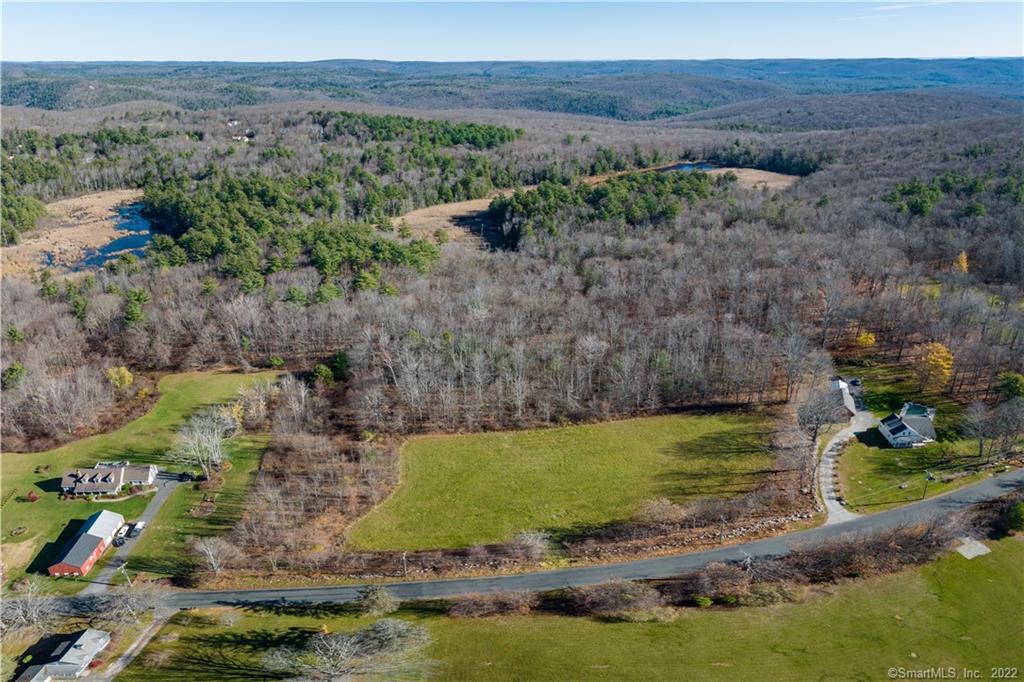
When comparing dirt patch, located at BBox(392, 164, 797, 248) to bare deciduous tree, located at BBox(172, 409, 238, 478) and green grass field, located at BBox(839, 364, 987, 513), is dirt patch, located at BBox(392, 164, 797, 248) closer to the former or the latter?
bare deciduous tree, located at BBox(172, 409, 238, 478)

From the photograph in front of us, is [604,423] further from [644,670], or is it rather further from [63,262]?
[63,262]

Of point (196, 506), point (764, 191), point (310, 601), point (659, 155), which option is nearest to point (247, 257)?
point (196, 506)

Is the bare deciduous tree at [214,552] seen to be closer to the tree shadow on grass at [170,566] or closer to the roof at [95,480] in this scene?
the tree shadow on grass at [170,566]

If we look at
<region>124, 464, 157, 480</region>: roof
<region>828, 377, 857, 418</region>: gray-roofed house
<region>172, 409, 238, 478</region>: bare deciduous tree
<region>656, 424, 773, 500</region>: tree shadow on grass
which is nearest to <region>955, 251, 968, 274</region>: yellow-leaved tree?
<region>828, 377, 857, 418</region>: gray-roofed house

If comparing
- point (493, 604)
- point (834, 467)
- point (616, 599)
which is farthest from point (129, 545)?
point (834, 467)

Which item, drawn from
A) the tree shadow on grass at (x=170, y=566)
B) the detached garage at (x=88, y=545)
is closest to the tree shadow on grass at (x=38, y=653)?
the detached garage at (x=88, y=545)

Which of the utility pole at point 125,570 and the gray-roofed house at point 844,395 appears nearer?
the utility pole at point 125,570
